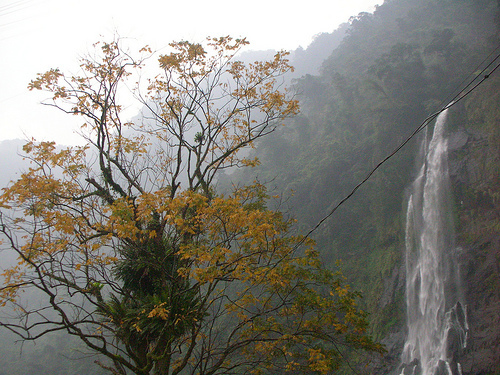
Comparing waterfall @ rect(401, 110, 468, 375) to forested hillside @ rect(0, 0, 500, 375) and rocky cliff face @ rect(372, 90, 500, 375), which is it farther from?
forested hillside @ rect(0, 0, 500, 375)

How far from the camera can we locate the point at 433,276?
49.0 ft

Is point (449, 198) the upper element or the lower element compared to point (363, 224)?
lower

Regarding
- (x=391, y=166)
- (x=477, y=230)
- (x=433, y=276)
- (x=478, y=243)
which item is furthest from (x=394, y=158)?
(x=433, y=276)

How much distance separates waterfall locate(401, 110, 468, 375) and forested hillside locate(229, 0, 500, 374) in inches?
Answer: 19.1

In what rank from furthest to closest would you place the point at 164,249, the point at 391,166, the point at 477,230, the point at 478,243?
the point at 391,166 → the point at 477,230 → the point at 478,243 → the point at 164,249

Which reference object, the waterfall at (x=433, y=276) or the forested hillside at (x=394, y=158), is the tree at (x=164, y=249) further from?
the waterfall at (x=433, y=276)

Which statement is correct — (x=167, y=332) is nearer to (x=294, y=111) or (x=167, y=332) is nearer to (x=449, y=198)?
(x=294, y=111)

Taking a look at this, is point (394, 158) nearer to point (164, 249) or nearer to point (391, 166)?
point (391, 166)

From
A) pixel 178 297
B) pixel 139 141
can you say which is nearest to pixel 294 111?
pixel 139 141

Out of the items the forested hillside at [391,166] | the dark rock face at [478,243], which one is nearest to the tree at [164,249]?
the forested hillside at [391,166]

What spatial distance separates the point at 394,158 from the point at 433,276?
935cm

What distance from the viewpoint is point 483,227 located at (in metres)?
14.9

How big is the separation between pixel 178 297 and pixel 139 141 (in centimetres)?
335

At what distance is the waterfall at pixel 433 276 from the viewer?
12961mm
